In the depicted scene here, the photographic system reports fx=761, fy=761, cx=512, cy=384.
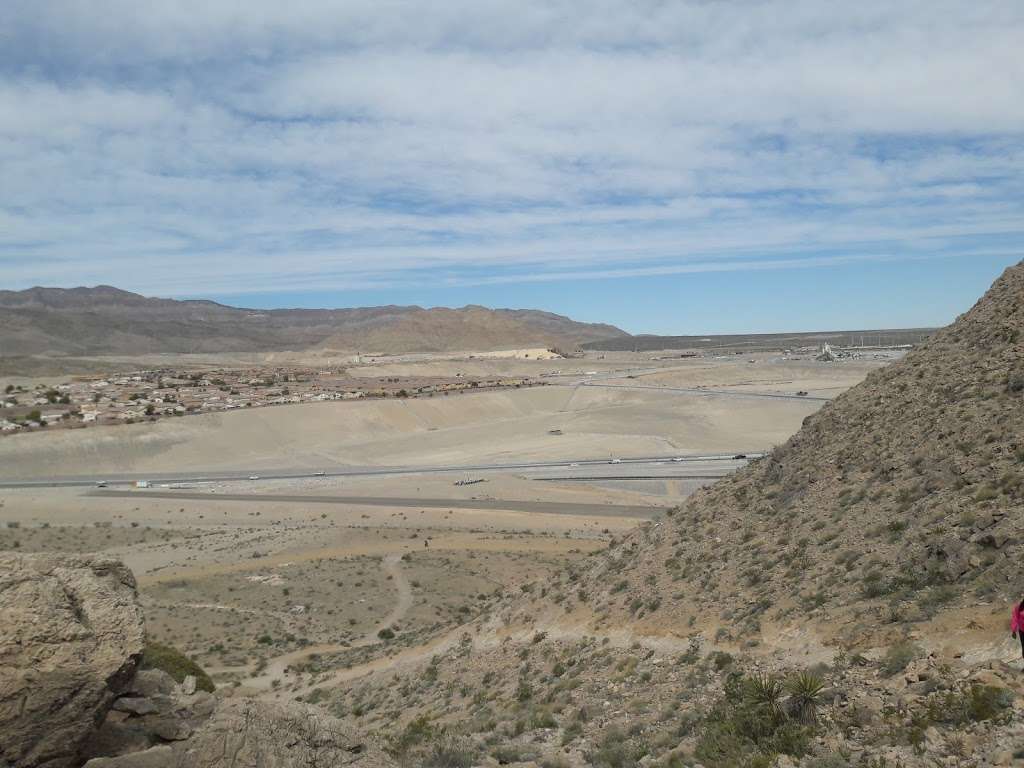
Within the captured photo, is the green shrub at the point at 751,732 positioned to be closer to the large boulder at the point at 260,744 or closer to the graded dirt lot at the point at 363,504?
the large boulder at the point at 260,744

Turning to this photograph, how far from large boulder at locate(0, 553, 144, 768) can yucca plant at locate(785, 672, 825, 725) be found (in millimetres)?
6766

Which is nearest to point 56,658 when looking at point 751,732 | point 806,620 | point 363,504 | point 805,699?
point 751,732

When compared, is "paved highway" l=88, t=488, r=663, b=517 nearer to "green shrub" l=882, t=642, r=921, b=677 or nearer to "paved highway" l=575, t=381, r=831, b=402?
"green shrub" l=882, t=642, r=921, b=677

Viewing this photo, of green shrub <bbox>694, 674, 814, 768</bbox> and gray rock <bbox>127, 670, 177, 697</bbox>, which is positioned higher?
gray rock <bbox>127, 670, 177, 697</bbox>

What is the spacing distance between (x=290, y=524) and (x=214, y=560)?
11.0 metres

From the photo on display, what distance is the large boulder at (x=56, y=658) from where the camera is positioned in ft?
19.5

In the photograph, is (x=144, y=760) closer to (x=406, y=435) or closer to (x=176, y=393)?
(x=406, y=435)

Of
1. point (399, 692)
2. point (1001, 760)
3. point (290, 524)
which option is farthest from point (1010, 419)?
point (290, 524)

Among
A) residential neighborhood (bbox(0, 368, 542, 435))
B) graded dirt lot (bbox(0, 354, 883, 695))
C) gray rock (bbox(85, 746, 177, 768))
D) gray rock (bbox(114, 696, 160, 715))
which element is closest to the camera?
gray rock (bbox(85, 746, 177, 768))

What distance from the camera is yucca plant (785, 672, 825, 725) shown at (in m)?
8.23

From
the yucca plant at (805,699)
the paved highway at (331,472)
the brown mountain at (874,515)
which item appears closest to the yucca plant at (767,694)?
the yucca plant at (805,699)

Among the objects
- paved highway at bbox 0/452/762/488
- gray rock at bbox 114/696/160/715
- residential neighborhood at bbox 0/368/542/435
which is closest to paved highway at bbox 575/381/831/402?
residential neighborhood at bbox 0/368/542/435

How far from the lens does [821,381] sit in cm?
13312

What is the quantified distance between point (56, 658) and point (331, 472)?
70378mm
